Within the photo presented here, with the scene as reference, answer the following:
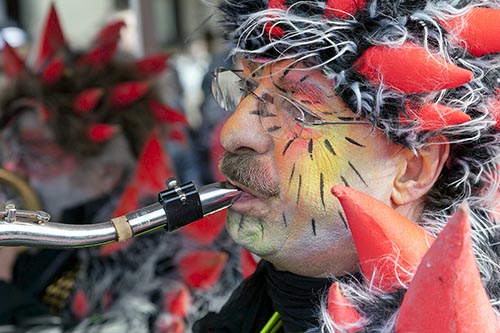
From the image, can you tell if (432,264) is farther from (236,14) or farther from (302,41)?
(236,14)

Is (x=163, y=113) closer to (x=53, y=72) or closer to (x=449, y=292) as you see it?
(x=53, y=72)

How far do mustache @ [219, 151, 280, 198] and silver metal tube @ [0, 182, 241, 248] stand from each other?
5 cm

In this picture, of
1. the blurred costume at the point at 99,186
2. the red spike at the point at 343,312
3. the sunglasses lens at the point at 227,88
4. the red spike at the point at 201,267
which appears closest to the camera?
the red spike at the point at 343,312

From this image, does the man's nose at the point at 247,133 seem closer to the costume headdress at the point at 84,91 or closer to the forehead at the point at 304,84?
the forehead at the point at 304,84

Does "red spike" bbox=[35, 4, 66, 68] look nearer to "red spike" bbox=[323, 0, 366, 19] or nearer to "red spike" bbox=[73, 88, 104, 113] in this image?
"red spike" bbox=[73, 88, 104, 113]

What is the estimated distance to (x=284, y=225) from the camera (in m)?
1.17

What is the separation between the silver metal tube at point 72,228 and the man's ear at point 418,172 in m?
0.29

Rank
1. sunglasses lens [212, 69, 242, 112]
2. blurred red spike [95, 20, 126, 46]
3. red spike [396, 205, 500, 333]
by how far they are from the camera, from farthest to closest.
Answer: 1. blurred red spike [95, 20, 126, 46]
2. sunglasses lens [212, 69, 242, 112]
3. red spike [396, 205, 500, 333]

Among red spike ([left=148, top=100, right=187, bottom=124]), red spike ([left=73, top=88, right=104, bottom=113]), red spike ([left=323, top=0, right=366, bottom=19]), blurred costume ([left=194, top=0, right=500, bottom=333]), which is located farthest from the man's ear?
red spike ([left=148, top=100, right=187, bottom=124])

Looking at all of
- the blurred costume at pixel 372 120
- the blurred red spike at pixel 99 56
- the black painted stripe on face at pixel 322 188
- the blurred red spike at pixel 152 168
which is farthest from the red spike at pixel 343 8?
the blurred red spike at pixel 99 56

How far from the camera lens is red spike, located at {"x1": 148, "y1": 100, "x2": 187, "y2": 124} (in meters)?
2.56

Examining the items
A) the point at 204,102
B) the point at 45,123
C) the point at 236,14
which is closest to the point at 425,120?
the point at 236,14

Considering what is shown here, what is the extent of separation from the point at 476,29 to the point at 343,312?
446 mm

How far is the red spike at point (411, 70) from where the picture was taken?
1073 millimetres
